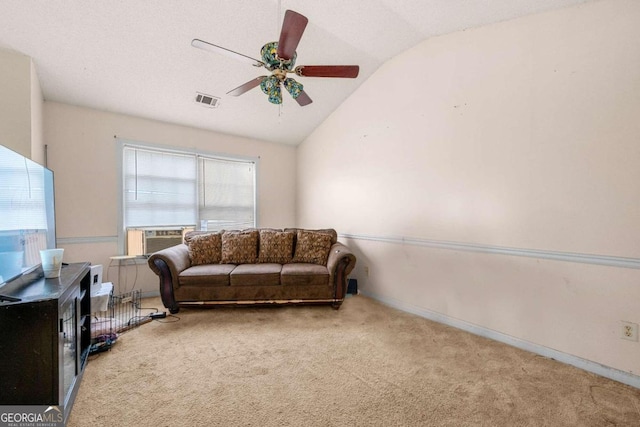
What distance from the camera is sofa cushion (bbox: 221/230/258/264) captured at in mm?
3451

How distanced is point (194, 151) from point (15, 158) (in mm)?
2479

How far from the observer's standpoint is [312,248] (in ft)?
11.5

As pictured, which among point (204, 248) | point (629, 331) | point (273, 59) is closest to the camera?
point (629, 331)

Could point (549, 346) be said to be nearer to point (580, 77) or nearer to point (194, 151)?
point (580, 77)

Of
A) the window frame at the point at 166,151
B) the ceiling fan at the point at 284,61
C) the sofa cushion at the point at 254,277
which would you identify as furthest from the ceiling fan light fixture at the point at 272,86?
the window frame at the point at 166,151

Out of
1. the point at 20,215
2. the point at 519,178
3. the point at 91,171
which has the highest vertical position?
the point at 91,171

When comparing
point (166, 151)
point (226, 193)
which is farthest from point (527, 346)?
point (166, 151)

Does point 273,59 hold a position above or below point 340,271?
above

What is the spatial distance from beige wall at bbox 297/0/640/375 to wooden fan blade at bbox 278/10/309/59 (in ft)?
5.69

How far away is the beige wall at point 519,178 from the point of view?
5.87 feet

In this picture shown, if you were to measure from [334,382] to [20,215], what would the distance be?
2.23 meters

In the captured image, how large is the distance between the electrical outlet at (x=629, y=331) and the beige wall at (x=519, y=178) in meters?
0.03

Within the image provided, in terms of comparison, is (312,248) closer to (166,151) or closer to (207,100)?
(207,100)

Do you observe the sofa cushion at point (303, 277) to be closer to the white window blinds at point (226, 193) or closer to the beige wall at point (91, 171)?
the white window blinds at point (226, 193)
